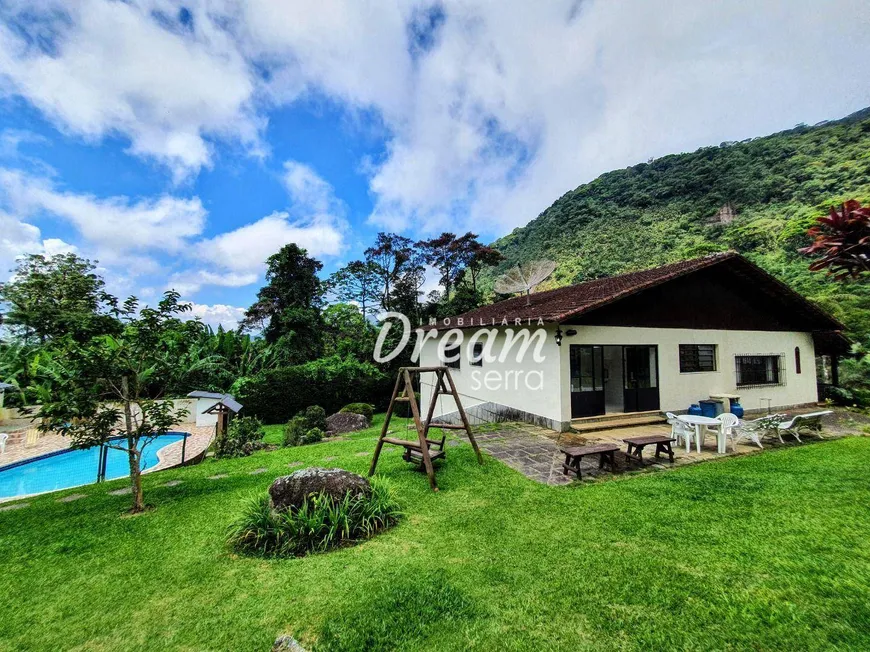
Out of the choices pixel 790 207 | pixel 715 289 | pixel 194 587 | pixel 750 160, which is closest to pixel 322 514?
pixel 194 587

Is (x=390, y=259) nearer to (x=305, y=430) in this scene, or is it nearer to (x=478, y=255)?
(x=478, y=255)

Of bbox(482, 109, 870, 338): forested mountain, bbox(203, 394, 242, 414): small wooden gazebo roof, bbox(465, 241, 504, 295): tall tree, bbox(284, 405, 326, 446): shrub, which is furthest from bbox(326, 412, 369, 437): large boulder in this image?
bbox(482, 109, 870, 338): forested mountain

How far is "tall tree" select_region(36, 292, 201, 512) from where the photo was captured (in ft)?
17.1

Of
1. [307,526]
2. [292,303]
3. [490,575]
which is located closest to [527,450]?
[490,575]

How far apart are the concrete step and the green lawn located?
3784mm

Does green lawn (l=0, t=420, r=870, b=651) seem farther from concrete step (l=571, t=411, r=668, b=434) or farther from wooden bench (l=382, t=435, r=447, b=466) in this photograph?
concrete step (l=571, t=411, r=668, b=434)

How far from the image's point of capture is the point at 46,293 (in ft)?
69.1

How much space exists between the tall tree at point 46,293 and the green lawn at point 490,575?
2056 cm

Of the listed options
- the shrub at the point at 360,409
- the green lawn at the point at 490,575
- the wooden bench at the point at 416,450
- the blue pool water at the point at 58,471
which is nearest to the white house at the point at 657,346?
the wooden bench at the point at 416,450

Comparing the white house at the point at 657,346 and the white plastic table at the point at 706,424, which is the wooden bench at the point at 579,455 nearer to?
the white plastic table at the point at 706,424

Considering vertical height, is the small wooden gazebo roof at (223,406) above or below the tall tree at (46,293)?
below

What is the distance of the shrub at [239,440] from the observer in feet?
34.2

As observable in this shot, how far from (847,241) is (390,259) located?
25.8 m

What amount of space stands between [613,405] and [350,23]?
13565mm
